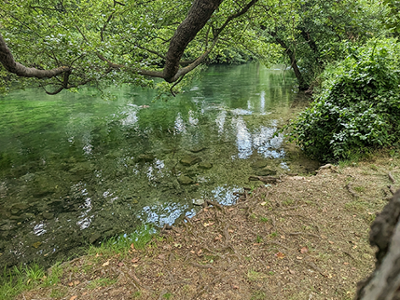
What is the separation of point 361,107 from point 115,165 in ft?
A: 29.1

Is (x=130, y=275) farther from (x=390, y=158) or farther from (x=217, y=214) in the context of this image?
(x=390, y=158)

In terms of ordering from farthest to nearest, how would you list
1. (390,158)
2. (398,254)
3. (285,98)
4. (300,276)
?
(285,98) < (390,158) < (300,276) < (398,254)

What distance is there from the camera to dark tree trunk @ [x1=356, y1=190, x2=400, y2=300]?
0.76m

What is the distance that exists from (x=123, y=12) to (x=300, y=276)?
8.98 m

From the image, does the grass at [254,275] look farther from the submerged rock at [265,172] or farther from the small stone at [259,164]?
the small stone at [259,164]

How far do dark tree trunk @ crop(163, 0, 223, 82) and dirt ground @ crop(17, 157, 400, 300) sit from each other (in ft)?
12.2

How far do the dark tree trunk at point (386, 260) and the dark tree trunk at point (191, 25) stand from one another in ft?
11.7

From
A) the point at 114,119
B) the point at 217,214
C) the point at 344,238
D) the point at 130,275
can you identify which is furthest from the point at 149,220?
the point at 114,119

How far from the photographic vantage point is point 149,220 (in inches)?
244

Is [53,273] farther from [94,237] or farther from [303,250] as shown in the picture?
[303,250]

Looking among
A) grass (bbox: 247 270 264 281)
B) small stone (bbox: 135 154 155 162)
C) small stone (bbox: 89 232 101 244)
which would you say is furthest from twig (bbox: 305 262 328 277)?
small stone (bbox: 135 154 155 162)

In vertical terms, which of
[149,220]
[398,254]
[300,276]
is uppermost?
[398,254]

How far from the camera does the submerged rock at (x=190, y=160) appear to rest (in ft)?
30.3

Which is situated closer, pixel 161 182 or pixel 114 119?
pixel 161 182
